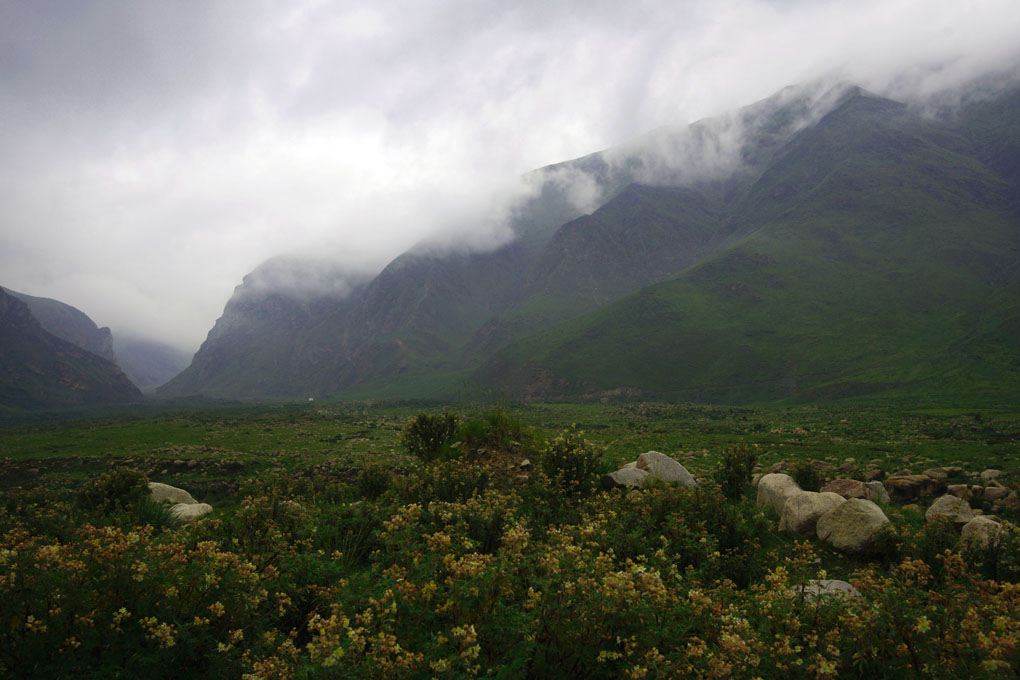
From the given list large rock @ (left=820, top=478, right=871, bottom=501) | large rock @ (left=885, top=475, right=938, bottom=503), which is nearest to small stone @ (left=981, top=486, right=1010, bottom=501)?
large rock @ (left=885, top=475, right=938, bottom=503)

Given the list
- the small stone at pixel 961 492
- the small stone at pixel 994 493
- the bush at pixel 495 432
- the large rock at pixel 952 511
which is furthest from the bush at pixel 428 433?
the small stone at pixel 994 493

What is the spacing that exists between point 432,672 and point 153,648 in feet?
7.33

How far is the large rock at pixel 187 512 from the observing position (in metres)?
11.0

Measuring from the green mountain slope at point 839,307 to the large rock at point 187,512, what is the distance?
84163mm

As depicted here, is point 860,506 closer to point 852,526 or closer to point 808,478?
point 852,526

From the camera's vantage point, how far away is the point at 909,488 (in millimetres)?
13047

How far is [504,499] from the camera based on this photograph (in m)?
8.23

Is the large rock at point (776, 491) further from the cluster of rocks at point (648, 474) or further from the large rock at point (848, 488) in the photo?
the cluster of rocks at point (648, 474)

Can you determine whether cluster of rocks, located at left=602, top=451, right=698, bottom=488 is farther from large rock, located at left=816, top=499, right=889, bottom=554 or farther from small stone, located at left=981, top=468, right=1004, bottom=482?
small stone, located at left=981, top=468, right=1004, bottom=482

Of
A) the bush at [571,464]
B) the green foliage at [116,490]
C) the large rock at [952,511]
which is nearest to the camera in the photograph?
the large rock at [952,511]

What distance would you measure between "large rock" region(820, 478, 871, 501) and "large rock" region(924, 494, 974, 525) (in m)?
1.16

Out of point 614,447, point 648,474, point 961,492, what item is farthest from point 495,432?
point 614,447

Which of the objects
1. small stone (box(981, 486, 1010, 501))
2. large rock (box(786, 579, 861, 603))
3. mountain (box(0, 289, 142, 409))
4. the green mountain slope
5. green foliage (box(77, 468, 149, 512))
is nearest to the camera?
large rock (box(786, 579, 861, 603))

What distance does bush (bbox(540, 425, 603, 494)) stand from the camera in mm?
10609
